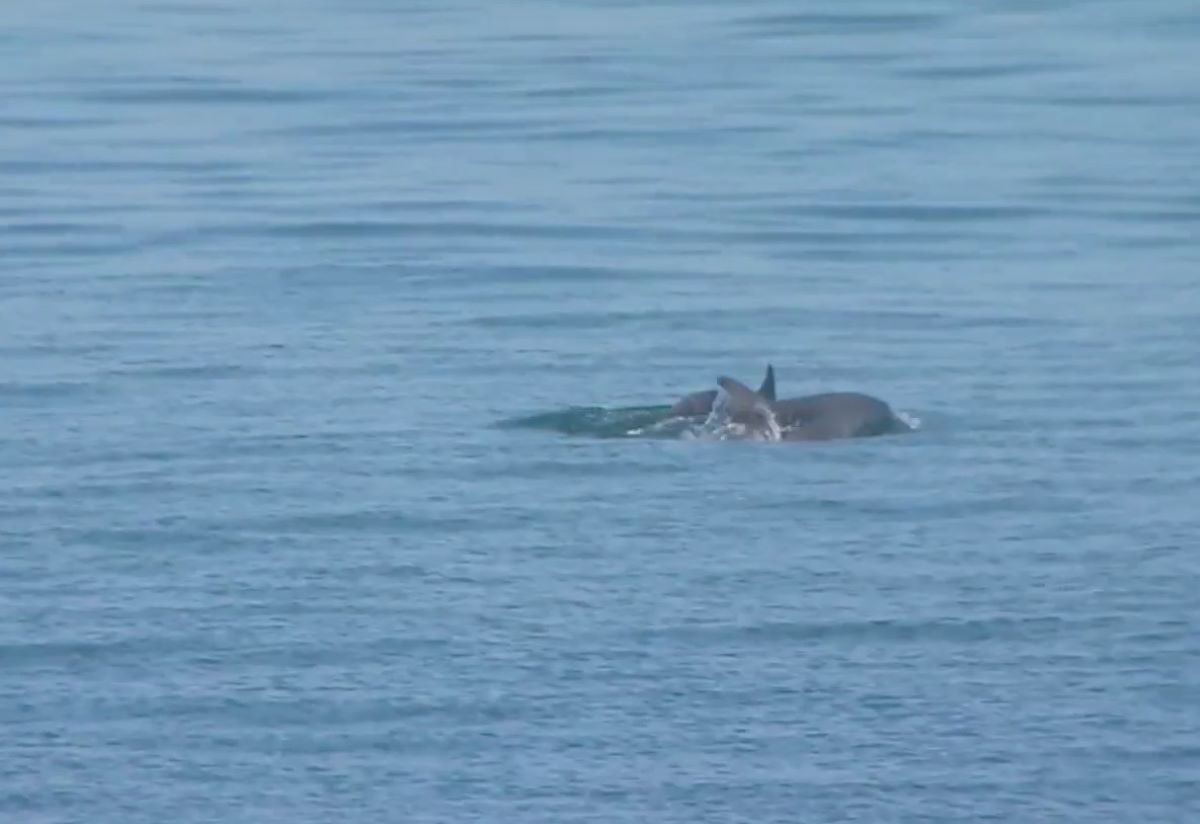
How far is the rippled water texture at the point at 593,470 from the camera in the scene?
9719 mm

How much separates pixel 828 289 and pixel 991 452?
13.8ft

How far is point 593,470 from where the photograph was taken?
1342 centimetres

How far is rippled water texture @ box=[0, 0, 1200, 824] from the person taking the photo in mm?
9719

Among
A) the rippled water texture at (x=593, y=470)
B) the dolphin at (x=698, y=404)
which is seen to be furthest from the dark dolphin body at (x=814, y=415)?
the rippled water texture at (x=593, y=470)

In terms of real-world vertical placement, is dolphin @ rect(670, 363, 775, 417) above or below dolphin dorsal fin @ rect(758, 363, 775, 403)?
below

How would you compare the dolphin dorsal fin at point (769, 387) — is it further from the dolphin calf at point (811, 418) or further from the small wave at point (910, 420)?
the small wave at point (910, 420)

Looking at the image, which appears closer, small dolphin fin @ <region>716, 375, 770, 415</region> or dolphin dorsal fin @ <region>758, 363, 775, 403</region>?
small dolphin fin @ <region>716, 375, 770, 415</region>

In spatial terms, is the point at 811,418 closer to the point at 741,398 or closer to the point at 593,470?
the point at 741,398

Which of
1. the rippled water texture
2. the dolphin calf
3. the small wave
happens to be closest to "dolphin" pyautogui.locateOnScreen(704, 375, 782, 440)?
the dolphin calf

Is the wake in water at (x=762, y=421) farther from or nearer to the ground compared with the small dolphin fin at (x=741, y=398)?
nearer to the ground

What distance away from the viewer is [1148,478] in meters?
13.0

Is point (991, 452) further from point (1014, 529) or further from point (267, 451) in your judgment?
point (267, 451)

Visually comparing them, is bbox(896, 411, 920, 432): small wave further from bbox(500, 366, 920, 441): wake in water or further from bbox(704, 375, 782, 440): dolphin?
bbox(704, 375, 782, 440): dolphin

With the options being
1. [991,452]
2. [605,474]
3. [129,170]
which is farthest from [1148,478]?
[129,170]
